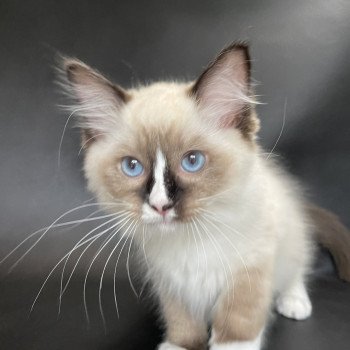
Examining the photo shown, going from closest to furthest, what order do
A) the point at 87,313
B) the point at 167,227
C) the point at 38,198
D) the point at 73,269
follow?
the point at 167,227
the point at 87,313
the point at 73,269
the point at 38,198

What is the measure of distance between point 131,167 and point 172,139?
0.33 feet

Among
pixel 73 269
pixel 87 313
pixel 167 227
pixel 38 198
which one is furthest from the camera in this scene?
pixel 38 198

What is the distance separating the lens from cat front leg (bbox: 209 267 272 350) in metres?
1.25

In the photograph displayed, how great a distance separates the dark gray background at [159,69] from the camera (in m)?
1.80

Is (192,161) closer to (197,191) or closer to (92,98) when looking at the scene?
(197,191)

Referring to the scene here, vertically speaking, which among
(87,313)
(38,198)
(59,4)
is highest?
(59,4)

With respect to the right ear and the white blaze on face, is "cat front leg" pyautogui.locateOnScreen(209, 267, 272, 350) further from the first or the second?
the right ear

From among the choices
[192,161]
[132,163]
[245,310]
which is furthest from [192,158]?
[245,310]

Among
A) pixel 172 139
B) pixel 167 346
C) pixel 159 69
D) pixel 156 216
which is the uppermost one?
pixel 159 69

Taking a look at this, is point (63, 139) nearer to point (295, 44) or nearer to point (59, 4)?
point (59, 4)

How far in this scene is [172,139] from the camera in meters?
1.11

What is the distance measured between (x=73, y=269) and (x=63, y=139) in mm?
463

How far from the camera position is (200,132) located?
3.79 ft

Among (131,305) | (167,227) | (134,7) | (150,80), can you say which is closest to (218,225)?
(167,227)
